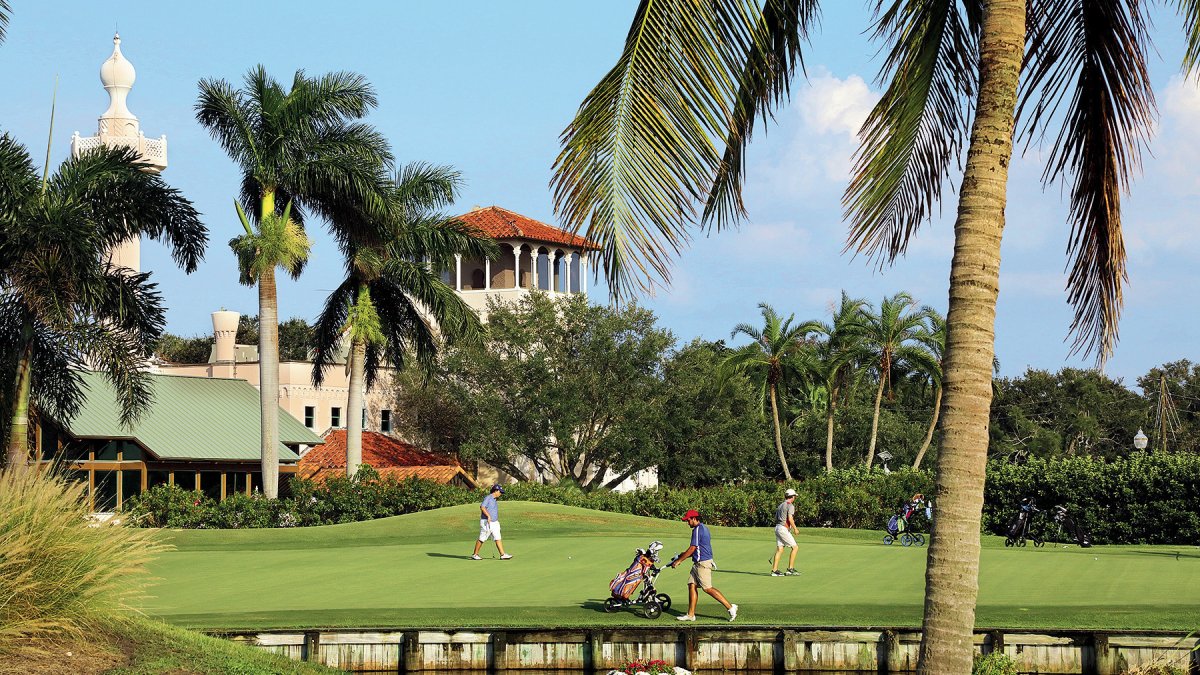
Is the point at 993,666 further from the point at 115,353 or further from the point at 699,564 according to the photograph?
the point at 115,353

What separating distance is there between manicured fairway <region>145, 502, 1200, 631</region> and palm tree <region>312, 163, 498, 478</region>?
503 inches

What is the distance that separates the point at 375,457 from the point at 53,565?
51.3 meters

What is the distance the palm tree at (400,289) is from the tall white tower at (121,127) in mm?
23615

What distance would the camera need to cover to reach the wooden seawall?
1694cm

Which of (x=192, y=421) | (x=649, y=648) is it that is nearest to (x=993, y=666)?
(x=649, y=648)

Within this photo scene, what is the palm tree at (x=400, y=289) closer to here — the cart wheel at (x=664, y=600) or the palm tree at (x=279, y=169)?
the palm tree at (x=279, y=169)

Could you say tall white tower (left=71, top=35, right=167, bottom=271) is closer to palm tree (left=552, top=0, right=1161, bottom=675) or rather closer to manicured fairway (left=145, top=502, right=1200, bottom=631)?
manicured fairway (left=145, top=502, right=1200, bottom=631)

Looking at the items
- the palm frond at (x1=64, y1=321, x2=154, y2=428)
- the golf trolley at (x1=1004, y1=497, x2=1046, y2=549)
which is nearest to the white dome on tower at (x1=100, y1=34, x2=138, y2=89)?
the palm frond at (x1=64, y1=321, x2=154, y2=428)

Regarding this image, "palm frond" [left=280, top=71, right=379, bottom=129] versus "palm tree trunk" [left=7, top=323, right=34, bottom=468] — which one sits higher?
"palm frond" [left=280, top=71, right=379, bottom=129]

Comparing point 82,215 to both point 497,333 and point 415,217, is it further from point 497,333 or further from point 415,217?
point 497,333

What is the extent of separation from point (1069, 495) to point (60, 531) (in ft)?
114

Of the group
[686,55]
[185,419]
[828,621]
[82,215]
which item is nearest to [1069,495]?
[828,621]

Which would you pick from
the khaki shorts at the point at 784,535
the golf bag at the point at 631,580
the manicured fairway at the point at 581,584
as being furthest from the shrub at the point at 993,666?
the khaki shorts at the point at 784,535

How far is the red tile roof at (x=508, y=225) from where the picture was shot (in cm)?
6719
